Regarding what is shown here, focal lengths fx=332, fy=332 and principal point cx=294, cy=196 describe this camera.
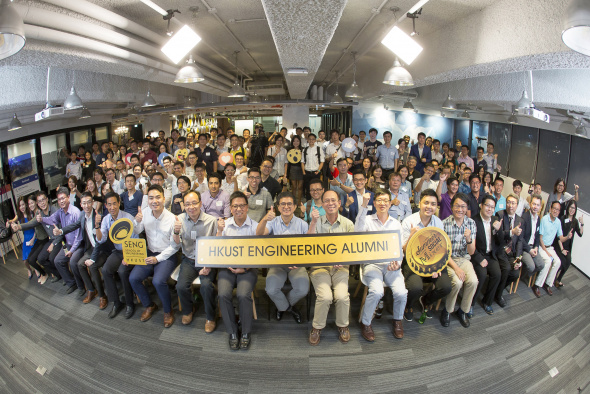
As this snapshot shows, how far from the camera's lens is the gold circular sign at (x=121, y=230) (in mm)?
3945

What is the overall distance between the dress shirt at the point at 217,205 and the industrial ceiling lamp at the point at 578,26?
4.20 m

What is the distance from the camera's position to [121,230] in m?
3.96

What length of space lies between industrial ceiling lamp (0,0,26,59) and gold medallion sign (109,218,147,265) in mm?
2355

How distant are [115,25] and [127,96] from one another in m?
4.10

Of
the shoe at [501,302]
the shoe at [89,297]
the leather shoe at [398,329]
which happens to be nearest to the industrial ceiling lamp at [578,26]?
the leather shoe at [398,329]

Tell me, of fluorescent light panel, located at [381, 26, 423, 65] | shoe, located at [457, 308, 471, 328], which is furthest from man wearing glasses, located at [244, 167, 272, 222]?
shoe, located at [457, 308, 471, 328]

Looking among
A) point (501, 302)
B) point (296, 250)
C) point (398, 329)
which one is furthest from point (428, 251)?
point (501, 302)

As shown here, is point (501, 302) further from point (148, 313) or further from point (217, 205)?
point (148, 313)

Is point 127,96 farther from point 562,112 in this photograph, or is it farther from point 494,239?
point 562,112

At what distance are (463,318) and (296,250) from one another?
2.34 meters

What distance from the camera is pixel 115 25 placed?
389cm

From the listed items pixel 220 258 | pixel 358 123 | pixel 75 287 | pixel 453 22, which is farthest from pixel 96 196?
pixel 358 123

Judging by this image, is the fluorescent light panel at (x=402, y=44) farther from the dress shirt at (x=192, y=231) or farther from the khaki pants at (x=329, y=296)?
the dress shirt at (x=192, y=231)

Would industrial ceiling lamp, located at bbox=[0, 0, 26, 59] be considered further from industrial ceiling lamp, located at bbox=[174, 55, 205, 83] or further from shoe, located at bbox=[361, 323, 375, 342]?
shoe, located at bbox=[361, 323, 375, 342]
